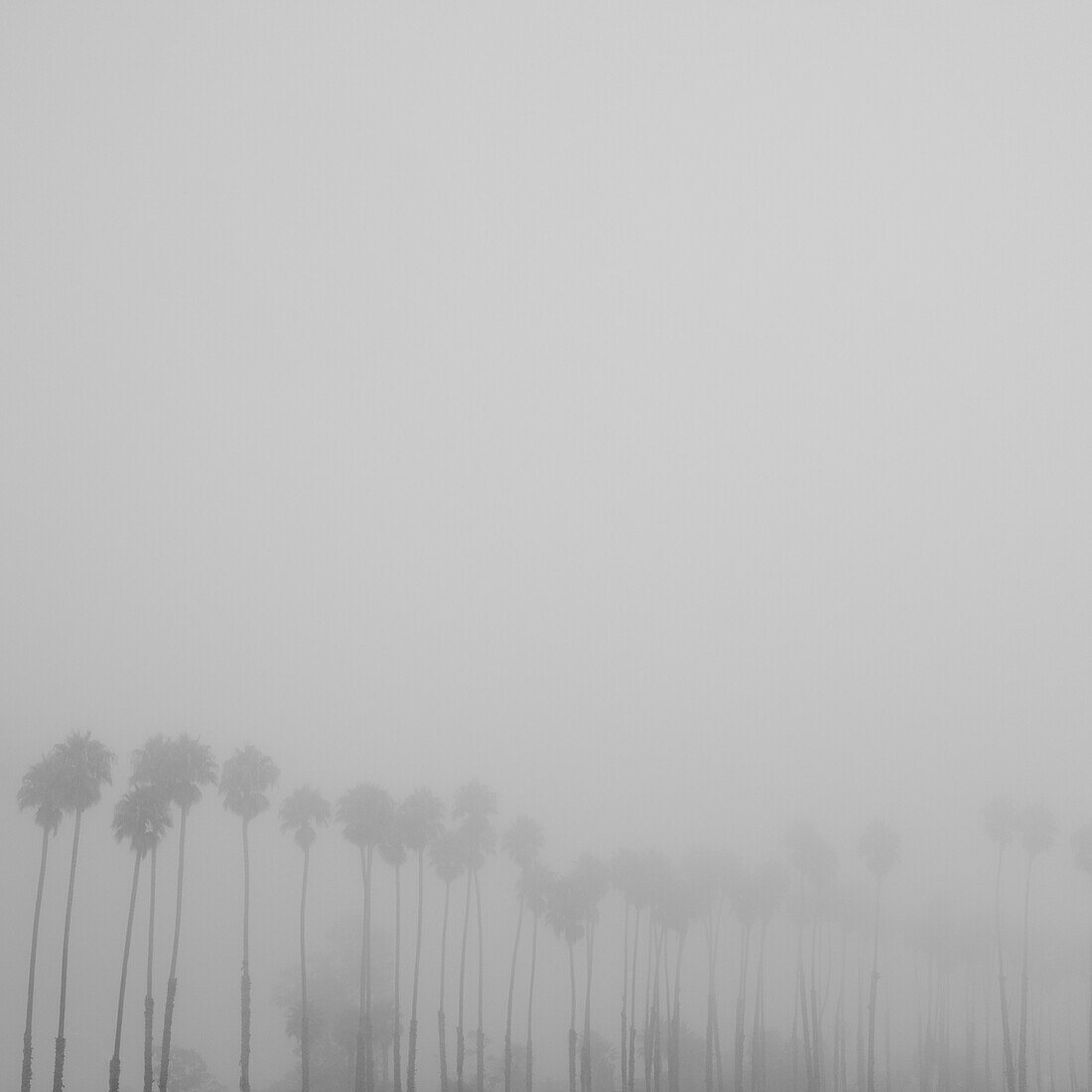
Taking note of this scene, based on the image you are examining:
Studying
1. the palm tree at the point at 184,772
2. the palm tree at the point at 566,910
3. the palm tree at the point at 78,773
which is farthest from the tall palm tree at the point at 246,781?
the palm tree at the point at 566,910

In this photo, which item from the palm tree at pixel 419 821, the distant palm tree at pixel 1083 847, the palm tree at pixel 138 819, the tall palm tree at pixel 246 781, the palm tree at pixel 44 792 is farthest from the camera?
the distant palm tree at pixel 1083 847

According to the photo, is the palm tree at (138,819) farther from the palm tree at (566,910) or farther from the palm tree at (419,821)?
the palm tree at (566,910)

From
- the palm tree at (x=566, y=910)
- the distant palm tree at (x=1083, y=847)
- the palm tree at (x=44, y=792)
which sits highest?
the palm tree at (x=44, y=792)

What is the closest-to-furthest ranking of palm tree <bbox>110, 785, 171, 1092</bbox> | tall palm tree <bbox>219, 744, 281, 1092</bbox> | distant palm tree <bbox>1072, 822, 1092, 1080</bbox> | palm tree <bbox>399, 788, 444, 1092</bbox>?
palm tree <bbox>110, 785, 171, 1092</bbox>
tall palm tree <bbox>219, 744, 281, 1092</bbox>
palm tree <bbox>399, 788, 444, 1092</bbox>
distant palm tree <bbox>1072, 822, 1092, 1080</bbox>

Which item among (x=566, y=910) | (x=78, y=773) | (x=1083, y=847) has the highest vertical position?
(x=78, y=773)

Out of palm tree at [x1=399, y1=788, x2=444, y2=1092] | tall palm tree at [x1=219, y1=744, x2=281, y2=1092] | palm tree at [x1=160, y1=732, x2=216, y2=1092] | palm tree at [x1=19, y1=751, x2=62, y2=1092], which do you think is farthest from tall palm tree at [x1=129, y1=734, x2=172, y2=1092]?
palm tree at [x1=399, y1=788, x2=444, y2=1092]

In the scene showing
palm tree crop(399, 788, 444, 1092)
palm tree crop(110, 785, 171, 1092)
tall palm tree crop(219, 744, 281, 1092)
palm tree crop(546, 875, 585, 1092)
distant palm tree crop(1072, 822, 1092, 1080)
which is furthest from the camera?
palm tree crop(546, 875, 585, 1092)

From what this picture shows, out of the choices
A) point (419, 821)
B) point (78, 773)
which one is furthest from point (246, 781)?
point (419, 821)

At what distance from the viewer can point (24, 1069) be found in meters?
42.5

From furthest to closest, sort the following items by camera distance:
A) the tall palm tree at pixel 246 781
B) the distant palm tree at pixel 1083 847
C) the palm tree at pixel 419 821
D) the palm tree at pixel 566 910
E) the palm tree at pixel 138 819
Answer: the palm tree at pixel 566 910
the distant palm tree at pixel 1083 847
the palm tree at pixel 419 821
the tall palm tree at pixel 246 781
the palm tree at pixel 138 819

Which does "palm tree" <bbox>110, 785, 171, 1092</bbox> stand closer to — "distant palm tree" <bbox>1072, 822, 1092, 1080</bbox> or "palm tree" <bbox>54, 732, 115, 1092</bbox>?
"palm tree" <bbox>54, 732, 115, 1092</bbox>

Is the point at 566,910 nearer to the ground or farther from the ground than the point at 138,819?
nearer to the ground

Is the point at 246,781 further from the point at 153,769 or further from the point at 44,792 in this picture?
the point at 44,792

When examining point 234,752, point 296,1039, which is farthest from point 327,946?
point 234,752
